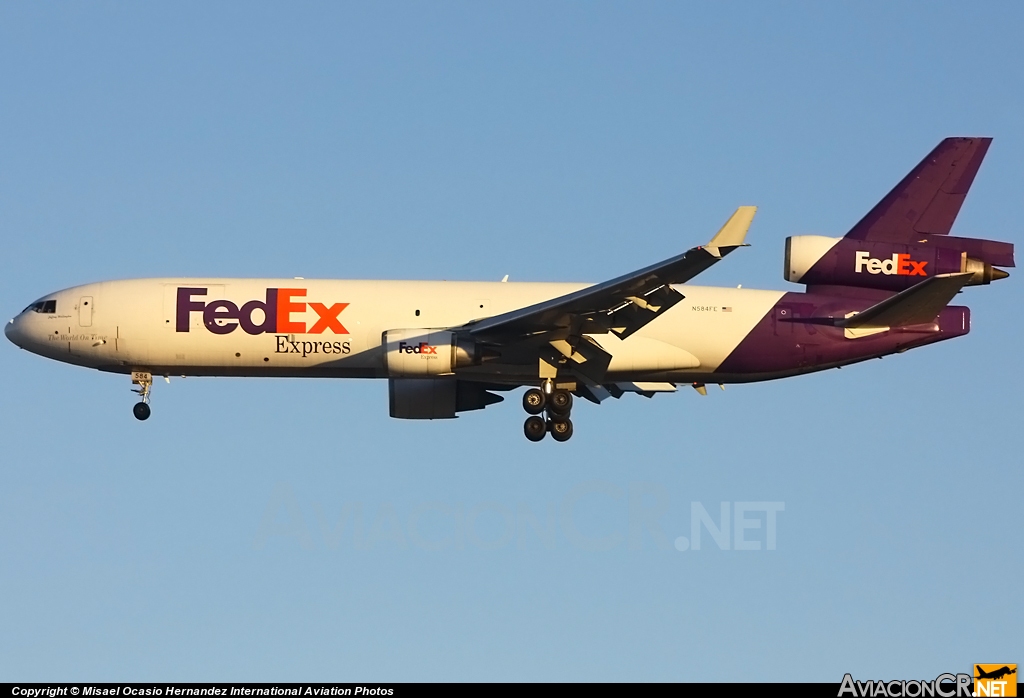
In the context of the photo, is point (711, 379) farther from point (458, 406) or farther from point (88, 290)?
point (88, 290)

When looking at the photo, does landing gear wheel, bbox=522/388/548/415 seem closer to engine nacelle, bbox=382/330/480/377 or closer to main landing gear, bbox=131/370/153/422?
engine nacelle, bbox=382/330/480/377

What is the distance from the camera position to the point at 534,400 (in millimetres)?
44656

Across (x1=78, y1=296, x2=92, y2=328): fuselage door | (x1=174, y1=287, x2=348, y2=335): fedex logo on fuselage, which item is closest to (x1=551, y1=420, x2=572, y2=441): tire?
(x1=174, y1=287, x2=348, y2=335): fedex logo on fuselage

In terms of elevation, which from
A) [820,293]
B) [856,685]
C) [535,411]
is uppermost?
[820,293]

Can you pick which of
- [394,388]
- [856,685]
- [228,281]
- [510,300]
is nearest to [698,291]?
[510,300]

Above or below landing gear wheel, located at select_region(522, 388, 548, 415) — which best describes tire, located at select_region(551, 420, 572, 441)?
below

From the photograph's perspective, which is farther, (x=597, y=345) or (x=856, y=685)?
(x=597, y=345)

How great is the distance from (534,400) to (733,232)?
395 inches

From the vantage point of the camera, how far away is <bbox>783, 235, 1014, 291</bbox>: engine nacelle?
46000 millimetres

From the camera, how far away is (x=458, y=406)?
47.9m

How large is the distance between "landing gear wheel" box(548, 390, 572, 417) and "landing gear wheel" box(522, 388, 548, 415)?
201mm

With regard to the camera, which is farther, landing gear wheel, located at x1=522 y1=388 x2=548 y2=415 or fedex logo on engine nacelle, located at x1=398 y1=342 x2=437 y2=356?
landing gear wheel, located at x1=522 y1=388 x2=548 y2=415

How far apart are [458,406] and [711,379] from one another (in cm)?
769

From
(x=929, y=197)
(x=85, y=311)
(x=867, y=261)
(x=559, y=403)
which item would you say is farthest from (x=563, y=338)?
(x=85, y=311)
